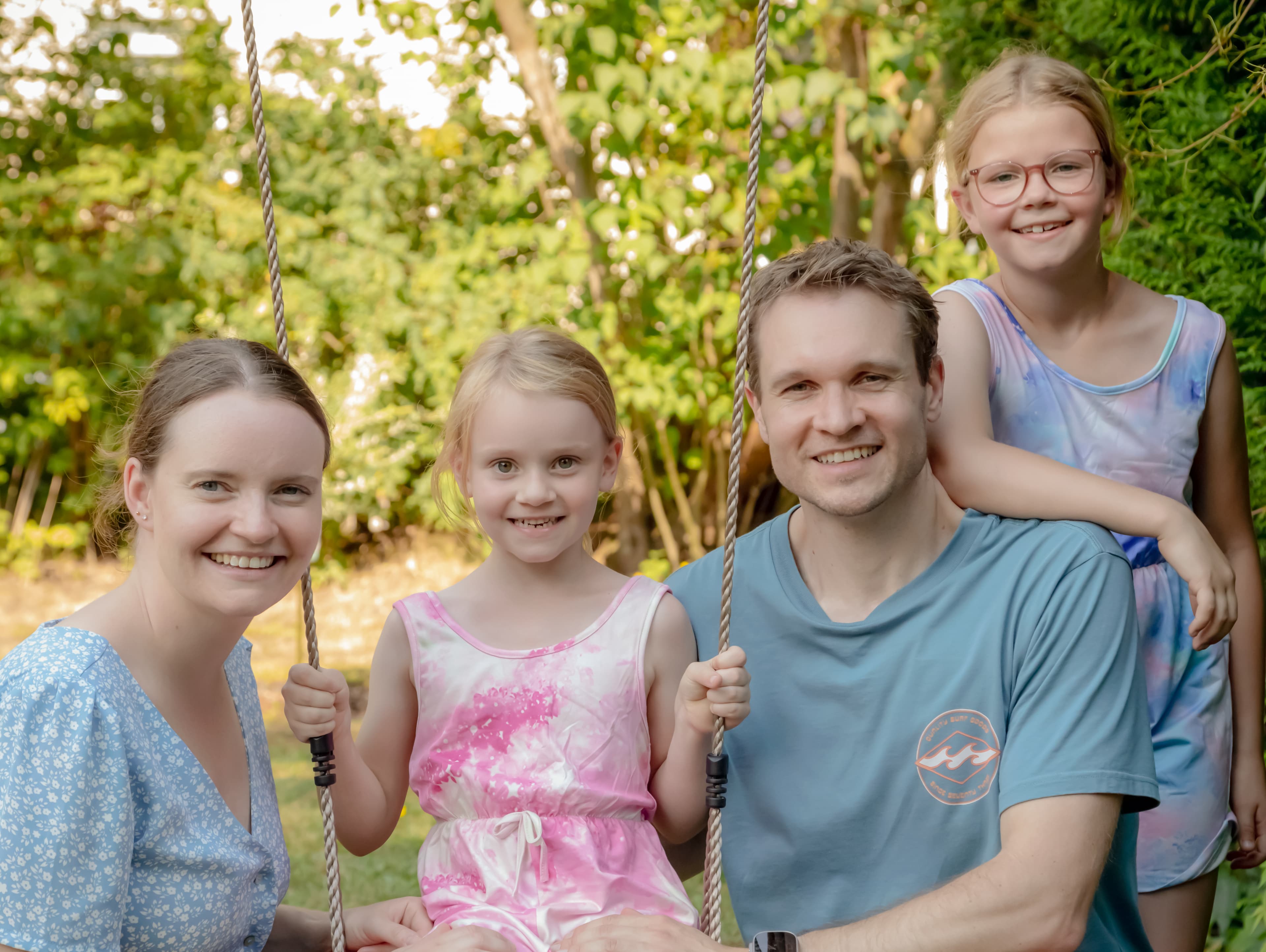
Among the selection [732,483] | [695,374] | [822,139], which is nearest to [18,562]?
[695,374]

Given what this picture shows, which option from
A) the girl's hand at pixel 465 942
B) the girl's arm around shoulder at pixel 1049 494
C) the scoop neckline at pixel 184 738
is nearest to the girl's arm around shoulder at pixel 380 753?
the scoop neckline at pixel 184 738

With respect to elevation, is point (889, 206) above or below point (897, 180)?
below

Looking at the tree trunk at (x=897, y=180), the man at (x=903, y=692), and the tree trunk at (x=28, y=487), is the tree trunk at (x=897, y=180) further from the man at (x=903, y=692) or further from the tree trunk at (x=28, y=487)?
the tree trunk at (x=28, y=487)

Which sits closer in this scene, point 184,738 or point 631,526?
point 184,738

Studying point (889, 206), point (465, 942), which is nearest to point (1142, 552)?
point (465, 942)

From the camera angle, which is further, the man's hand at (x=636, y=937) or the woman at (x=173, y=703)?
the man's hand at (x=636, y=937)

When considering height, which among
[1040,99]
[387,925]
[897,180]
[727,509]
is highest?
[897,180]

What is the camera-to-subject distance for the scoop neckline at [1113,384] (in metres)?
2.09

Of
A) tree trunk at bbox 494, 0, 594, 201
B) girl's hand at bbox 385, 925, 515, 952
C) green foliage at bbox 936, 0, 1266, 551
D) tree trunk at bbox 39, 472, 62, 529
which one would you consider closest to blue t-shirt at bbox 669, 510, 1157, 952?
girl's hand at bbox 385, 925, 515, 952

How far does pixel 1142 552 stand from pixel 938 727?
1.87ft

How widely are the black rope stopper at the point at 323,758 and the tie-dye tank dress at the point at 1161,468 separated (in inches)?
47.7

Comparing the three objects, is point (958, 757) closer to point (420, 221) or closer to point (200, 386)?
point (200, 386)

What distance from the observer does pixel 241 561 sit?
A: 1.64m

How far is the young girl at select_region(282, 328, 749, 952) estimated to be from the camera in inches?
74.5
